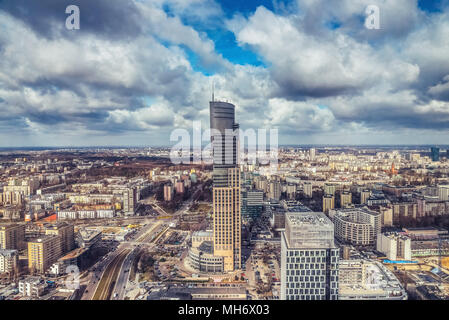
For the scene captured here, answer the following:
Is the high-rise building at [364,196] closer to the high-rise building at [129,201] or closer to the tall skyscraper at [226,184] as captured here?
the tall skyscraper at [226,184]

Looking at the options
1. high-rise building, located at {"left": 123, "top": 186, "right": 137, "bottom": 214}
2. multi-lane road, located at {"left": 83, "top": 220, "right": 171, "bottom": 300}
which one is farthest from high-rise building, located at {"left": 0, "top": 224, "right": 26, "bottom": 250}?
high-rise building, located at {"left": 123, "top": 186, "right": 137, "bottom": 214}

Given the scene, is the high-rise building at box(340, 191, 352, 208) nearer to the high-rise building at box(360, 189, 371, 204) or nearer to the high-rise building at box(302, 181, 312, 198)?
the high-rise building at box(360, 189, 371, 204)

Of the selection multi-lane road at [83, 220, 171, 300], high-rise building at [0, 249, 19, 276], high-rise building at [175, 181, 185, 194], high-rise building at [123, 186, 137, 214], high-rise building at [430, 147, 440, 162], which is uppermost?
high-rise building at [430, 147, 440, 162]

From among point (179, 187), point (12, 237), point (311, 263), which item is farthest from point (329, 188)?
point (12, 237)

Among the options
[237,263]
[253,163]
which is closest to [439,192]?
[253,163]

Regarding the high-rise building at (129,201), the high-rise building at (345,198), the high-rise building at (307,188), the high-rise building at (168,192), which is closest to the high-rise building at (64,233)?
the high-rise building at (129,201)
